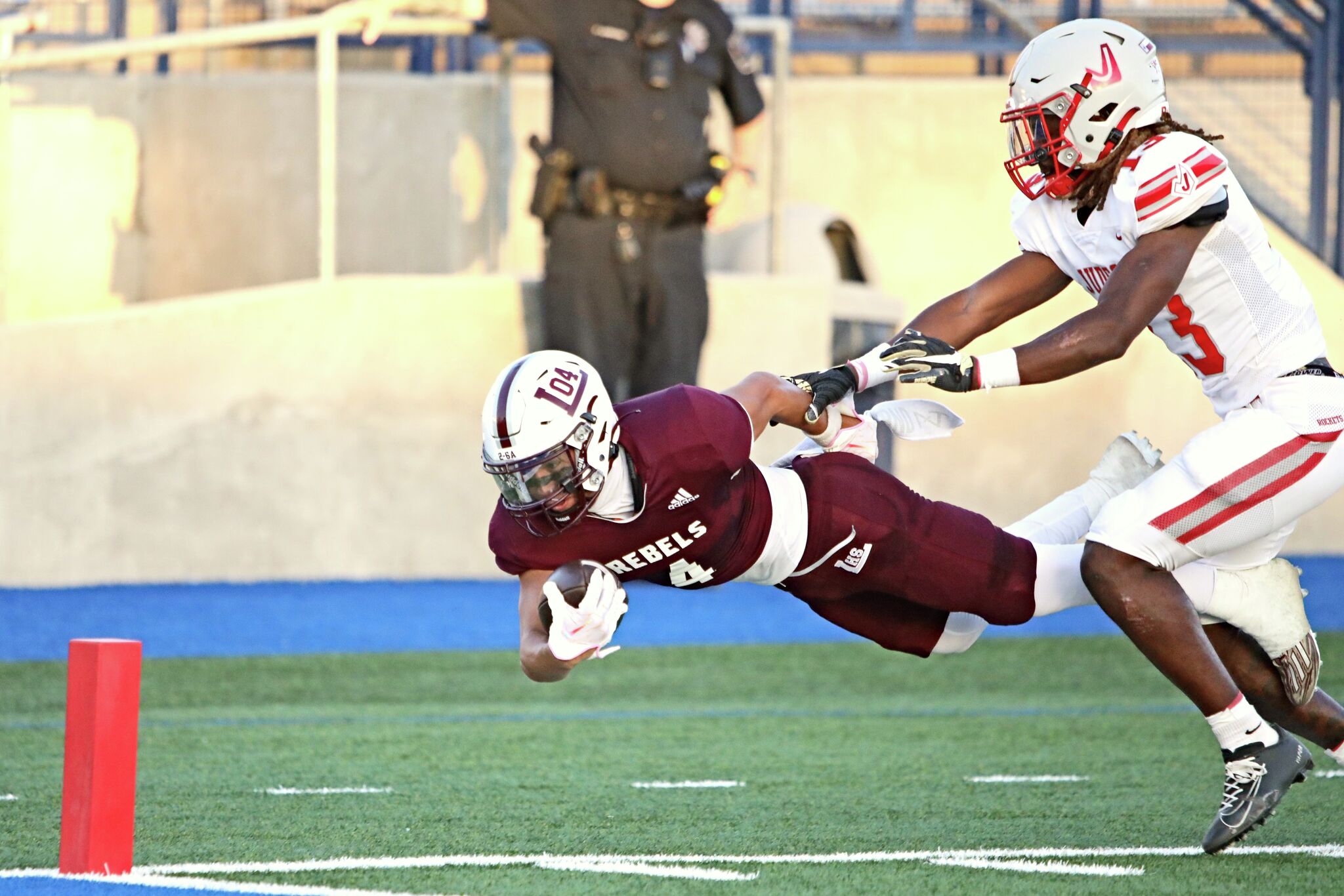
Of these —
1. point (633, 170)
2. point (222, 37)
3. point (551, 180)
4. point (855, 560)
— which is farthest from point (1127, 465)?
point (222, 37)

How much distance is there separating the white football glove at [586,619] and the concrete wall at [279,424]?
546 centimetres

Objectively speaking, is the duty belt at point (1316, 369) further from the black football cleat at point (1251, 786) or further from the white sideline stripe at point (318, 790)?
the white sideline stripe at point (318, 790)

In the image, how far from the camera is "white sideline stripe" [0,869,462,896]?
3.29 meters

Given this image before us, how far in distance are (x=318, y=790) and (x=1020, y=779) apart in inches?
66.1

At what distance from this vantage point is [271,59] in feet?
32.7

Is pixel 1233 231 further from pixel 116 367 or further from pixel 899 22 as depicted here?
pixel 899 22

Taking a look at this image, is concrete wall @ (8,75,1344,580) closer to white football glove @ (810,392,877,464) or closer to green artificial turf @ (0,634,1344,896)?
green artificial turf @ (0,634,1344,896)

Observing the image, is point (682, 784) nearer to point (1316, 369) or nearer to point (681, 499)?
point (681, 499)

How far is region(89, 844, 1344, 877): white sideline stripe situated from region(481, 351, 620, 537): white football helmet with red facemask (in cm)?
64

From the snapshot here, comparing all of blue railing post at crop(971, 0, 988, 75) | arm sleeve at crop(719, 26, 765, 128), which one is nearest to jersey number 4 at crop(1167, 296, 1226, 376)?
arm sleeve at crop(719, 26, 765, 128)

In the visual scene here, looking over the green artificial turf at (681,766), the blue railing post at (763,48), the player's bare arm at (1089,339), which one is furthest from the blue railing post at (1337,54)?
the player's bare arm at (1089,339)

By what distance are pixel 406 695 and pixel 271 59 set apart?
4.62m

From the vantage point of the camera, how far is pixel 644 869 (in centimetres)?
356

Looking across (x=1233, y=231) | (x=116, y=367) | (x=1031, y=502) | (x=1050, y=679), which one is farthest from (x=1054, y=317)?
(x=1233, y=231)
